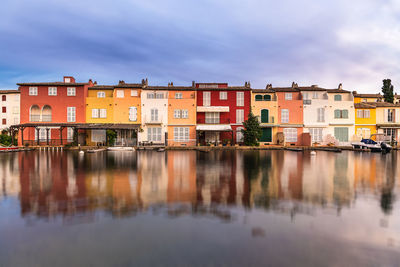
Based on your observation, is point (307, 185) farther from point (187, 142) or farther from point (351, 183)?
point (187, 142)

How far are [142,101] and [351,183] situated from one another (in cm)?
2785

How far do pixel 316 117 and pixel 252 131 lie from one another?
35.4 ft

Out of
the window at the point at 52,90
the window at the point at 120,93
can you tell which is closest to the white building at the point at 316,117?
the window at the point at 120,93

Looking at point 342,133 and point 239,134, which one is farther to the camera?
point 342,133

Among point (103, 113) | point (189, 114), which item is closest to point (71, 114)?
point (103, 113)

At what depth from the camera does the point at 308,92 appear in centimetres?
3522

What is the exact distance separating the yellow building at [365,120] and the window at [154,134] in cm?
2871

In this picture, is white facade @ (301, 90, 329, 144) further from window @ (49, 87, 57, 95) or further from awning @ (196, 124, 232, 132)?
window @ (49, 87, 57, 95)

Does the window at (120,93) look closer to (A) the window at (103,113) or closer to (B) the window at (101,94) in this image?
(B) the window at (101,94)

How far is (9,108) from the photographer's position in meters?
35.3

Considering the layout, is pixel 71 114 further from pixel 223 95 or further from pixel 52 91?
pixel 223 95

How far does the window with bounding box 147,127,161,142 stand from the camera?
32.8m

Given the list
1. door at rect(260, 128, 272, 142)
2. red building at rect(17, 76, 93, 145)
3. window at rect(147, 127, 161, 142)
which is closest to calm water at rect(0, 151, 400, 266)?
window at rect(147, 127, 161, 142)

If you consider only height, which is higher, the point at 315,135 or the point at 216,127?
the point at 216,127
